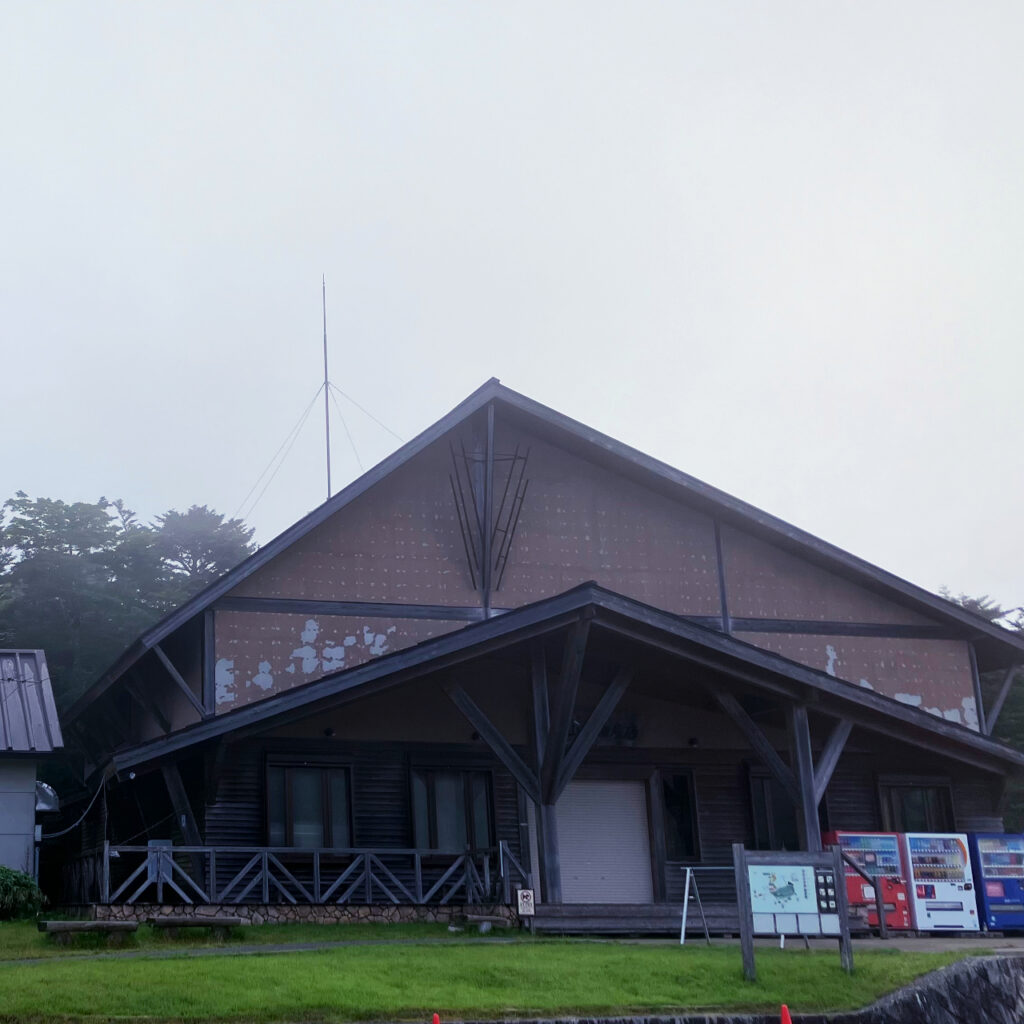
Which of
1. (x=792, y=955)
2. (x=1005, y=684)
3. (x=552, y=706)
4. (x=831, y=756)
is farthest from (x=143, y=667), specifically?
(x=1005, y=684)

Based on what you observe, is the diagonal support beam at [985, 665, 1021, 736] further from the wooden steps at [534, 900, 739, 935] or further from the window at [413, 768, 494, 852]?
the window at [413, 768, 494, 852]

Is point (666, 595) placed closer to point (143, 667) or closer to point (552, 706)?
point (552, 706)

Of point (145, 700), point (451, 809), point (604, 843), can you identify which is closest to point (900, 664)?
point (604, 843)

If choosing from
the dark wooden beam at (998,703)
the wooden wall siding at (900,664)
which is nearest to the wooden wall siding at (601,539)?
the wooden wall siding at (900,664)

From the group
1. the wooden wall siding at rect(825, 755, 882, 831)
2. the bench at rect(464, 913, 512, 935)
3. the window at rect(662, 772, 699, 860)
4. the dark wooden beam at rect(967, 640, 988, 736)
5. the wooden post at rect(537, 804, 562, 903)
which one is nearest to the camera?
the bench at rect(464, 913, 512, 935)

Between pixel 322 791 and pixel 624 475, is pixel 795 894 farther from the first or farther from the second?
pixel 624 475

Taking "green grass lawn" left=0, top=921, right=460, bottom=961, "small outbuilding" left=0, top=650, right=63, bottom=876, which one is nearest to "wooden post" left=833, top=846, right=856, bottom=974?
"green grass lawn" left=0, top=921, right=460, bottom=961

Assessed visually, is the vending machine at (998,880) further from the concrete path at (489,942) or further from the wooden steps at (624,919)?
the wooden steps at (624,919)

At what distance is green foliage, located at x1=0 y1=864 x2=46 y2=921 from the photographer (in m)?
21.1

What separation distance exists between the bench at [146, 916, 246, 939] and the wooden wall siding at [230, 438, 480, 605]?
634 centimetres

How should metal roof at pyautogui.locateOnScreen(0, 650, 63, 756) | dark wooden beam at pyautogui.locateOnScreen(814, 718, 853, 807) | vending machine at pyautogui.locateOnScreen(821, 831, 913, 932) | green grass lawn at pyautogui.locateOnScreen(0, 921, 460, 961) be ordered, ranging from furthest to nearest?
metal roof at pyautogui.locateOnScreen(0, 650, 63, 756), vending machine at pyautogui.locateOnScreen(821, 831, 913, 932), dark wooden beam at pyautogui.locateOnScreen(814, 718, 853, 807), green grass lawn at pyautogui.locateOnScreen(0, 921, 460, 961)

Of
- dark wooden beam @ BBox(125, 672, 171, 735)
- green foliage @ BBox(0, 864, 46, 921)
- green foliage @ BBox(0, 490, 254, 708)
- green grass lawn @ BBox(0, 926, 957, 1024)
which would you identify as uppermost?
green foliage @ BBox(0, 490, 254, 708)

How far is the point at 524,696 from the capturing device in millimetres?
24250

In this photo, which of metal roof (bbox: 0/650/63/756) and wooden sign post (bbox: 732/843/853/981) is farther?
metal roof (bbox: 0/650/63/756)
